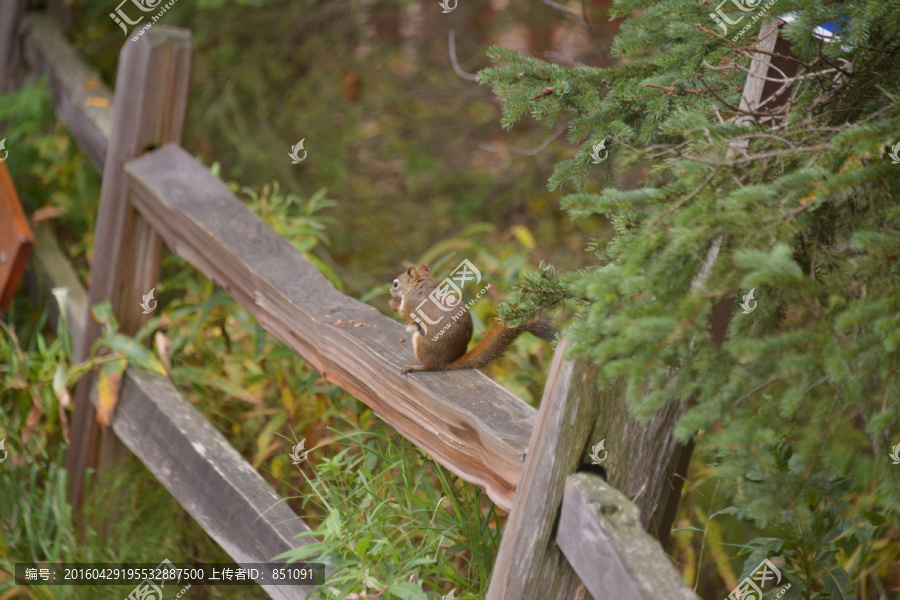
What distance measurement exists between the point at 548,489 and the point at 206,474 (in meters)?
1.43

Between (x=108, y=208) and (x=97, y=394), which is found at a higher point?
(x=108, y=208)

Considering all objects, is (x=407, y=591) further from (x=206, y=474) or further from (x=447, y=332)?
(x=206, y=474)

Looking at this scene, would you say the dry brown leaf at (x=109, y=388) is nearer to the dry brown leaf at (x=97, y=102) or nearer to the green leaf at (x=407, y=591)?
the dry brown leaf at (x=97, y=102)

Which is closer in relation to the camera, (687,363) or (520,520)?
(687,363)

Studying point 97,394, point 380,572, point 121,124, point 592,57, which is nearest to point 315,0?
point 592,57

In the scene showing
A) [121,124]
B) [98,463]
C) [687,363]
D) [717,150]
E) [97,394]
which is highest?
[717,150]

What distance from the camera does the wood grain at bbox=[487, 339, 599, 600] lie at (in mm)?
1348

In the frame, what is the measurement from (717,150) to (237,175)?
386cm

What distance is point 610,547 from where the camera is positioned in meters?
1.25

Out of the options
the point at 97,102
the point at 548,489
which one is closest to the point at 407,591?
the point at 548,489

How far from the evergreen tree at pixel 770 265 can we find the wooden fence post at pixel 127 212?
183cm

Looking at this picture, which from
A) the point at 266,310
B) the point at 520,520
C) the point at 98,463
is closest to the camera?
the point at 520,520

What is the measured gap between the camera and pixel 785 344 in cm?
111

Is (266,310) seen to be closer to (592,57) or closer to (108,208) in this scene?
(108,208)
